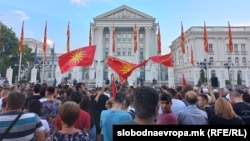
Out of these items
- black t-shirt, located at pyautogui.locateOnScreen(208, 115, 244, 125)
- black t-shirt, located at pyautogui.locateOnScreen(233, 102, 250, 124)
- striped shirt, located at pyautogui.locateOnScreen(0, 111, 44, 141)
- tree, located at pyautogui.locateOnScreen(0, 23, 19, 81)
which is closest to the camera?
striped shirt, located at pyautogui.locateOnScreen(0, 111, 44, 141)

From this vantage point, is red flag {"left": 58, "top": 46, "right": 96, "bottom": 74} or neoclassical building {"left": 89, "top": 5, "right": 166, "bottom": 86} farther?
neoclassical building {"left": 89, "top": 5, "right": 166, "bottom": 86}

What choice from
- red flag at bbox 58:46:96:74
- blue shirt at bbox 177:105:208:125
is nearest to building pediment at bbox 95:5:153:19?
red flag at bbox 58:46:96:74

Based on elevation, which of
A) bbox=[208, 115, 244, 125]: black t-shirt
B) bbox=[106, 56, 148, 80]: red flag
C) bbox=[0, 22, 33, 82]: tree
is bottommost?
bbox=[208, 115, 244, 125]: black t-shirt

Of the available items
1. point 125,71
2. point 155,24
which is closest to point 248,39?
point 155,24

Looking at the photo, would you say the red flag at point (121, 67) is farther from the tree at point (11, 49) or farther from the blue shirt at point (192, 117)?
the tree at point (11, 49)

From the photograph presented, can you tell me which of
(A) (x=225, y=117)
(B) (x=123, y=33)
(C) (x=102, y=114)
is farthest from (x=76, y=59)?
(B) (x=123, y=33)

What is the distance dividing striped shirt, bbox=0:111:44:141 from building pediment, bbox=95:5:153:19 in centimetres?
5493

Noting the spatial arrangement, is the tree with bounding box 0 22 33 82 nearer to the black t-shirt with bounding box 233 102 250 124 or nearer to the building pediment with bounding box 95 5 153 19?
the building pediment with bounding box 95 5 153 19

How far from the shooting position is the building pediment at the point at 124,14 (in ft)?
184

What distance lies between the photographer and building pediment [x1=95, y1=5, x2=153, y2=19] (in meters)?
55.9

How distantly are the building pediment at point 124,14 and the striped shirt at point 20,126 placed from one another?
2163 inches

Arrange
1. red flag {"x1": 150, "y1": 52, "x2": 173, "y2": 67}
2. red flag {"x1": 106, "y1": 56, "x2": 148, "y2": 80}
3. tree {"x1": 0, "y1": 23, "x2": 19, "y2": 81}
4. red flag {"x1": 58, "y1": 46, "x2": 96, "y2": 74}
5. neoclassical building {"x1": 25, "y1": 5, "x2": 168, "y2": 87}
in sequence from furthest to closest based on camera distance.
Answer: neoclassical building {"x1": 25, "y1": 5, "x2": 168, "y2": 87} < tree {"x1": 0, "y1": 23, "x2": 19, "y2": 81} < red flag {"x1": 150, "y1": 52, "x2": 173, "y2": 67} < red flag {"x1": 58, "y1": 46, "x2": 96, "y2": 74} < red flag {"x1": 106, "y1": 56, "x2": 148, "y2": 80}

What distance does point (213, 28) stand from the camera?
172 feet

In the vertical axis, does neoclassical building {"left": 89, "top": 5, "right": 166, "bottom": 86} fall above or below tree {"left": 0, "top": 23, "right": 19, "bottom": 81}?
above
